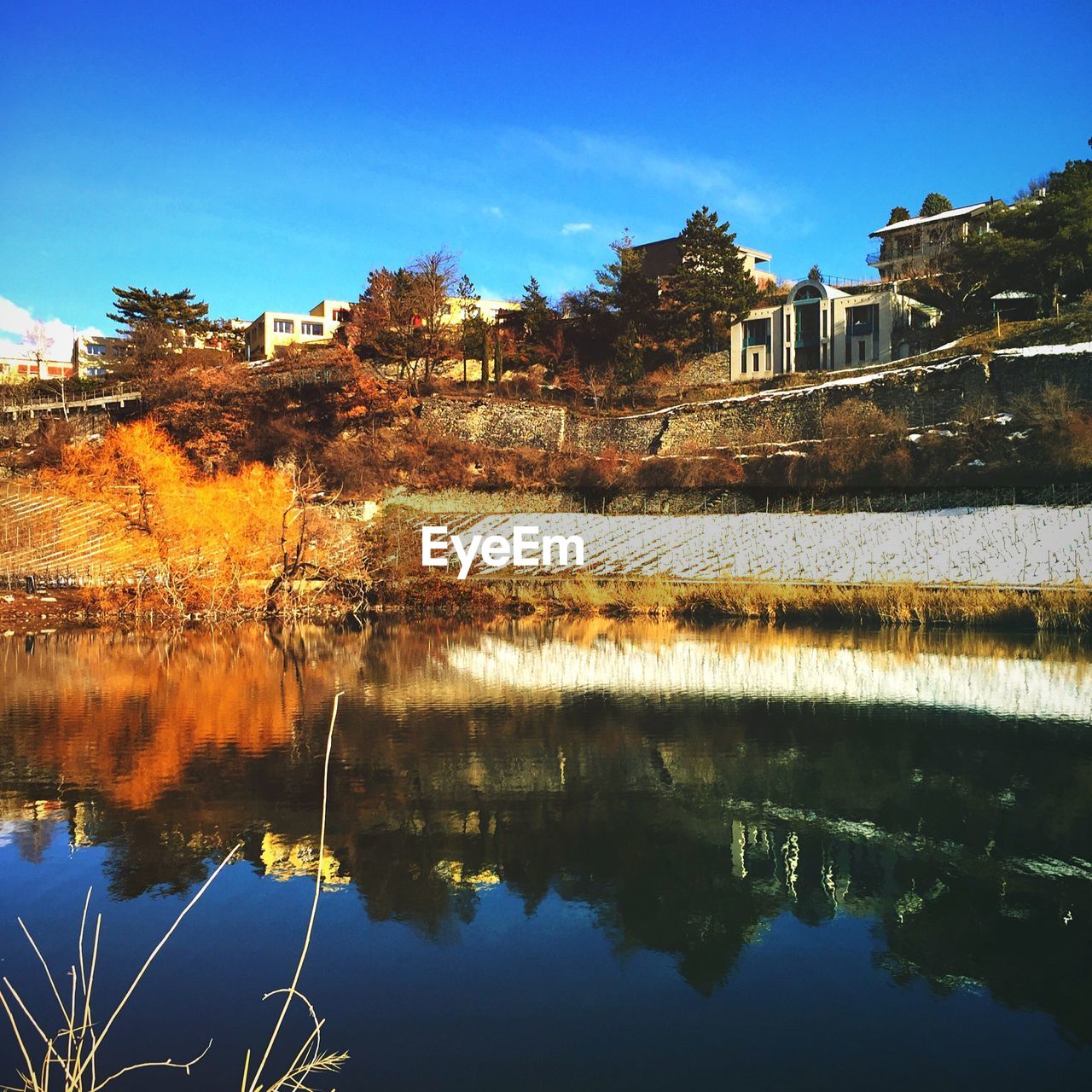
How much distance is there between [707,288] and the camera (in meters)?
55.2

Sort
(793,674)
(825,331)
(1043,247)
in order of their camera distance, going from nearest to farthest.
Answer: (793,674), (1043,247), (825,331)

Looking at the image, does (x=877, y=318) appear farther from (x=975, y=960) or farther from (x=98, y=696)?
(x=975, y=960)

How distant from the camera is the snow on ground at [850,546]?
26.4m

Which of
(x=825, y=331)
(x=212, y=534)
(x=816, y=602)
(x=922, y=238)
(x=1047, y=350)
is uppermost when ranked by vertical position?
(x=922, y=238)

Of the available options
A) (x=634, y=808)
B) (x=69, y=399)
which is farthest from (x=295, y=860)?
(x=69, y=399)

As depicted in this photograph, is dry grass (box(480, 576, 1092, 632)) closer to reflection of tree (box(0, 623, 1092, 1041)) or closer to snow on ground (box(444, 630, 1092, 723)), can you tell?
snow on ground (box(444, 630, 1092, 723))

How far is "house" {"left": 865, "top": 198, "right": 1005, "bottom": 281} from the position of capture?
194 feet

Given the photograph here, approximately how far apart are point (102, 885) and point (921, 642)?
1798 centimetres

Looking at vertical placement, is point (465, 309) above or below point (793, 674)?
above

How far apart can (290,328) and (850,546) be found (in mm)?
59066

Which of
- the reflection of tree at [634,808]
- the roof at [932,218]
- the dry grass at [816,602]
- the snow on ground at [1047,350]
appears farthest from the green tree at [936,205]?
the reflection of tree at [634,808]

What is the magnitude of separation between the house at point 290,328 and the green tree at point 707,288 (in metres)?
27.8

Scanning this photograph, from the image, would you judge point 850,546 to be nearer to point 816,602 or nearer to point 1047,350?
point 816,602

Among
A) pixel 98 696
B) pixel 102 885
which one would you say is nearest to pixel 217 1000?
pixel 102 885
